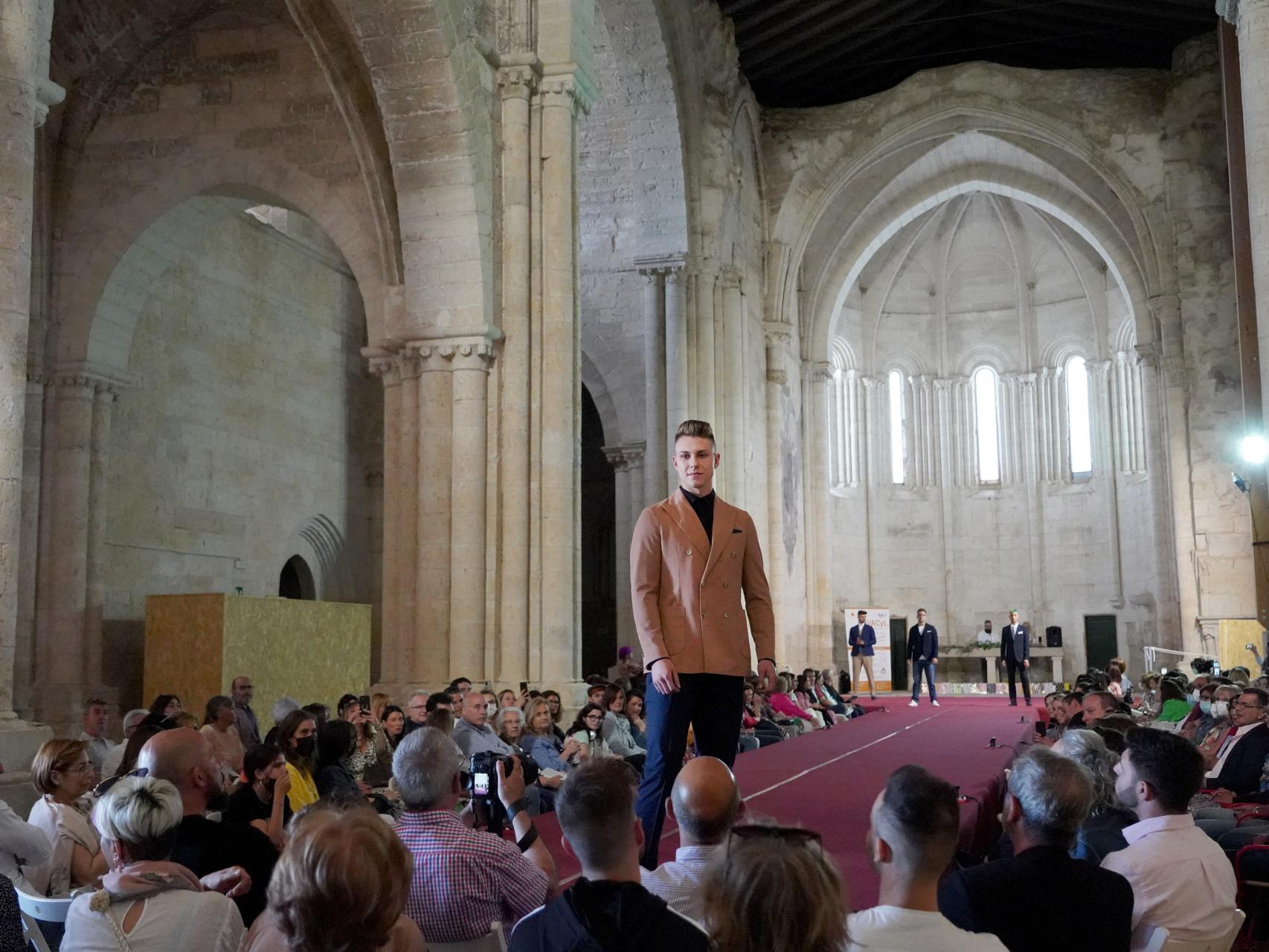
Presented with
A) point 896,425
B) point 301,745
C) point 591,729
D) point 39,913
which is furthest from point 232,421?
point 896,425

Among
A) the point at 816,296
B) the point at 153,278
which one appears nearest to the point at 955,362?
the point at 816,296

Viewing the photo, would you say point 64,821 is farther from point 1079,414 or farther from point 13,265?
point 1079,414

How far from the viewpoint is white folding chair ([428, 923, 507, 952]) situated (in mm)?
3416

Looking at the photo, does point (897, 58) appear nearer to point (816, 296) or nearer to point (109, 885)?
point (816, 296)

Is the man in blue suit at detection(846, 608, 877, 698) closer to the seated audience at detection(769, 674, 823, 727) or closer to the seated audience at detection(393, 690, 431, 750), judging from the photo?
the seated audience at detection(769, 674, 823, 727)

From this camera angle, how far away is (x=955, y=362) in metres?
31.0

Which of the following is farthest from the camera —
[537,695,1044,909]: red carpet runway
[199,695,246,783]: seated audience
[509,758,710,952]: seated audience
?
[199,695,246,783]: seated audience

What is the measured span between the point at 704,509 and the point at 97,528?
11.5 meters

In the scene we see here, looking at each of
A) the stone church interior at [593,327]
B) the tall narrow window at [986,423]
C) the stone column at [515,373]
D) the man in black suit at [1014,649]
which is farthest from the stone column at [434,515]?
the tall narrow window at [986,423]

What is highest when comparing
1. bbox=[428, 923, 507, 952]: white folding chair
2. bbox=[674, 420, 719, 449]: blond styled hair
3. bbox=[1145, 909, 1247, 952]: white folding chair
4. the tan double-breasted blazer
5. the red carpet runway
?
bbox=[674, 420, 719, 449]: blond styled hair

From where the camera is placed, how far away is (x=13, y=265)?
6.39m

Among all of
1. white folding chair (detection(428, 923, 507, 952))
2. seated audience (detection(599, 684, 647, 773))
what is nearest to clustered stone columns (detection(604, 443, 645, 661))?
seated audience (detection(599, 684, 647, 773))

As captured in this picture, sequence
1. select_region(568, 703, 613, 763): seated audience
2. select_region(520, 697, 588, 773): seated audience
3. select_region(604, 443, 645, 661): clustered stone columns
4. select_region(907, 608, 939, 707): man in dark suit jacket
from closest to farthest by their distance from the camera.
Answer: select_region(520, 697, 588, 773): seated audience < select_region(568, 703, 613, 763): seated audience < select_region(907, 608, 939, 707): man in dark suit jacket < select_region(604, 443, 645, 661): clustered stone columns

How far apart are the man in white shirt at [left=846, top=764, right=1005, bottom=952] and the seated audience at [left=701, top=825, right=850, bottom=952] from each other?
432 millimetres
